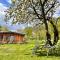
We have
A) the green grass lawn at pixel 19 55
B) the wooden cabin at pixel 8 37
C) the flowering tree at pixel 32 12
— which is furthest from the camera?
the wooden cabin at pixel 8 37

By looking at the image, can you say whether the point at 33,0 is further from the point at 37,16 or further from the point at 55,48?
the point at 55,48

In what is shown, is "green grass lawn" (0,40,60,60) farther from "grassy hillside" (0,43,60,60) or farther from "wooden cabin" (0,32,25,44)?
"wooden cabin" (0,32,25,44)

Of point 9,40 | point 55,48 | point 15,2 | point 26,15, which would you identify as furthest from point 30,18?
point 9,40

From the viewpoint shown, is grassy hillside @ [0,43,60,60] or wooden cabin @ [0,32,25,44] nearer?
grassy hillside @ [0,43,60,60]

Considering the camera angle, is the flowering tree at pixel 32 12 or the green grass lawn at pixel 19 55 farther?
the flowering tree at pixel 32 12

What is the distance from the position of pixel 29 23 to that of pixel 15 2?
141 inches

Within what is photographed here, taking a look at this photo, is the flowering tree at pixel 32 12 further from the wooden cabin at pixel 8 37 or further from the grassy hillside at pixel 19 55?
the wooden cabin at pixel 8 37

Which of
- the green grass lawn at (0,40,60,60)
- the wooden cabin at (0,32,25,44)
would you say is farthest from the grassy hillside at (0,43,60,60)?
the wooden cabin at (0,32,25,44)

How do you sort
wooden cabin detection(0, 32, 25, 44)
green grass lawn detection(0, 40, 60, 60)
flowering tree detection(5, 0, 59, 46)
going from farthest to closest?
1. wooden cabin detection(0, 32, 25, 44)
2. flowering tree detection(5, 0, 59, 46)
3. green grass lawn detection(0, 40, 60, 60)

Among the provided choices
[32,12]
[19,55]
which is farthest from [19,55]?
[32,12]

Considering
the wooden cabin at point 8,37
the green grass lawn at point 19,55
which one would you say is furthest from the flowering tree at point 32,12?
the wooden cabin at point 8,37

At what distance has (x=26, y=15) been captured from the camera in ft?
110

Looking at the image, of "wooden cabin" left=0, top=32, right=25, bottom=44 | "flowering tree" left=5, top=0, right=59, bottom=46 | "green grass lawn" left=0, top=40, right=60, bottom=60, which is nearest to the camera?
"green grass lawn" left=0, top=40, right=60, bottom=60

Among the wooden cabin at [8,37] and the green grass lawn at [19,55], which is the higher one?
the wooden cabin at [8,37]
